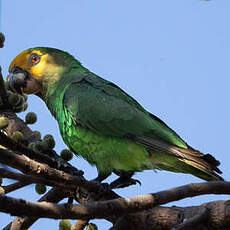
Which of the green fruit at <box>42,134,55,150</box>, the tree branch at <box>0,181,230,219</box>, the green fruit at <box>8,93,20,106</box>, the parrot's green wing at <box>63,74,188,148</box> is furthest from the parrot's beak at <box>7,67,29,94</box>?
the tree branch at <box>0,181,230,219</box>

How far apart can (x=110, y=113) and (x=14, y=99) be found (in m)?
1.08

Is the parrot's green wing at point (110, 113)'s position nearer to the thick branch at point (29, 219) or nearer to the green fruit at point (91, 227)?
the thick branch at point (29, 219)

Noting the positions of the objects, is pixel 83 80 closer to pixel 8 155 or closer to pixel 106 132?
pixel 106 132

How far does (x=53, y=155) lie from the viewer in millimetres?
2887

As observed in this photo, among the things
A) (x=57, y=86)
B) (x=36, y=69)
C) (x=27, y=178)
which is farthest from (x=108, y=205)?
(x=36, y=69)

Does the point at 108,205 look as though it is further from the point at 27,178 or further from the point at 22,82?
the point at 22,82

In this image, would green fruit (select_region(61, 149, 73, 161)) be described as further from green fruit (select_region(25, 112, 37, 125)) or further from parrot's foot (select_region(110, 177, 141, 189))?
parrot's foot (select_region(110, 177, 141, 189))

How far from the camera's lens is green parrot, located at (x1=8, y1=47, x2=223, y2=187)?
3635mm

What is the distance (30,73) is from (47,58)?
29cm

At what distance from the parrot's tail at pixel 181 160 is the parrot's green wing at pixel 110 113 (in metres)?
0.13

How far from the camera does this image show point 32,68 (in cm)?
461

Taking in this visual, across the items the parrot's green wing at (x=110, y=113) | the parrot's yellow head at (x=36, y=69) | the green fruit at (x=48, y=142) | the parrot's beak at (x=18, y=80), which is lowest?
the green fruit at (x=48, y=142)

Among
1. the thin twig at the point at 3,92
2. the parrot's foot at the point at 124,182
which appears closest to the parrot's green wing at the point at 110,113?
the parrot's foot at the point at 124,182

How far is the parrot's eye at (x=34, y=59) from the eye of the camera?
15.2 feet
